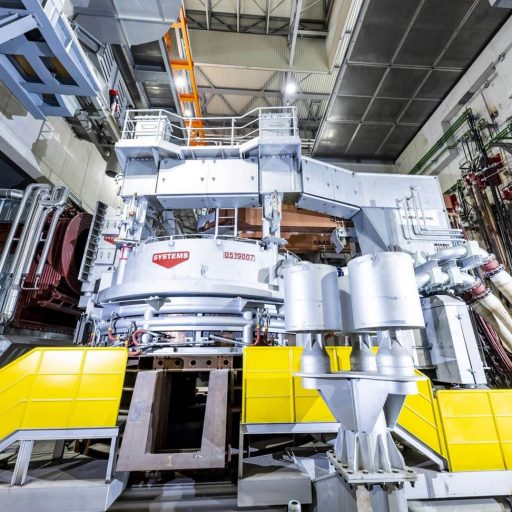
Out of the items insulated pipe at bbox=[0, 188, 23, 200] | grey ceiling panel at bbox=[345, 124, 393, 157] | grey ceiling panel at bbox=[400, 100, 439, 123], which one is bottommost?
insulated pipe at bbox=[0, 188, 23, 200]

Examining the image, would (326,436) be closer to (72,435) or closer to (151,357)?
(151,357)

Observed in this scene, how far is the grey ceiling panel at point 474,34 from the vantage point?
8.35 meters

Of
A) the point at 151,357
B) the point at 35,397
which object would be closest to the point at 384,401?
the point at 151,357

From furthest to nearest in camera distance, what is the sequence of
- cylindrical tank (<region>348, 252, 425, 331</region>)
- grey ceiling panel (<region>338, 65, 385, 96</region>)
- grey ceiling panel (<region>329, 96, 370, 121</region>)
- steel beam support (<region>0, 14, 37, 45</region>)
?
grey ceiling panel (<region>329, 96, 370, 121</region>) < grey ceiling panel (<region>338, 65, 385, 96</region>) < steel beam support (<region>0, 14, 37, 45</region>) < cylindrical tank (<region>348, 252, 425, 331</region>)

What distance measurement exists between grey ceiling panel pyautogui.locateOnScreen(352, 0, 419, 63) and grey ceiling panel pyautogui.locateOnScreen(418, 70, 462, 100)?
2146mm

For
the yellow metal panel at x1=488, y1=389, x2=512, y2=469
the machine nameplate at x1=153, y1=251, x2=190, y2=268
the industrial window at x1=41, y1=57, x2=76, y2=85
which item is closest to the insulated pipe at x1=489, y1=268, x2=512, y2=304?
the yellow metal panel at x1=488, y1=389, x2=512, y2=469

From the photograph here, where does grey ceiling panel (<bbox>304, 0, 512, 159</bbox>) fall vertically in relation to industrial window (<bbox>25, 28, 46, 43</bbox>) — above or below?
above

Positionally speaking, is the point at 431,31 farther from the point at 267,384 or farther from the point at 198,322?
the point at 267,384

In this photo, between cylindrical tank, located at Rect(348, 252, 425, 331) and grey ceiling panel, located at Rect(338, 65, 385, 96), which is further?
grey ceiling panel, located at Rect(338, 65, 385, 96)

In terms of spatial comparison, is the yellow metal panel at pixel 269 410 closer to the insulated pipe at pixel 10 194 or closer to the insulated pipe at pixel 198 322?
the insulated pipe at pixel 198 322

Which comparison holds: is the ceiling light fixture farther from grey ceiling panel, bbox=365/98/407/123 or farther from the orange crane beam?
the orange crane beam

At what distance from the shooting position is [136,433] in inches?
123

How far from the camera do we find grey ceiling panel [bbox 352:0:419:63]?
8188 mm

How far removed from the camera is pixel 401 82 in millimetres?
10289
